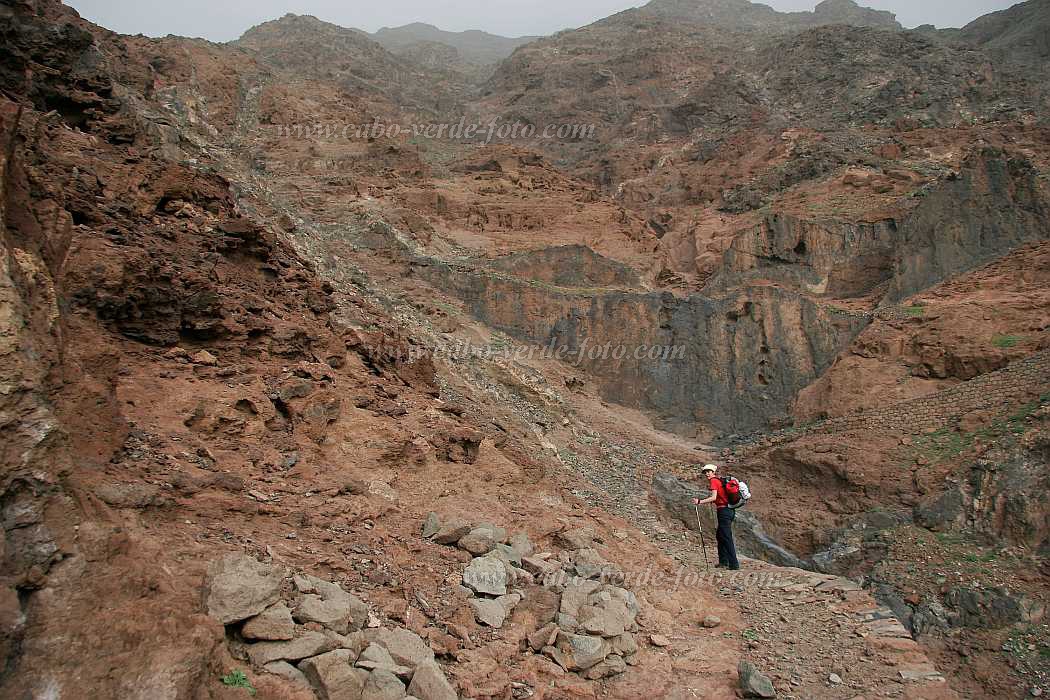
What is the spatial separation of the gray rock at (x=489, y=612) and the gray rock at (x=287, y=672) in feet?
5.89

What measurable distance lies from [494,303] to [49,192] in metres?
14.7

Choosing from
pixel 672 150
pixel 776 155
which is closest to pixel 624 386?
pixel 776 155

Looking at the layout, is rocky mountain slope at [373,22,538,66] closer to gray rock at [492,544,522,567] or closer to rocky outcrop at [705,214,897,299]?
rocky outcrop at [705,214,897,299]

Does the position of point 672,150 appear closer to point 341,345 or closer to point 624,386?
point 624,386

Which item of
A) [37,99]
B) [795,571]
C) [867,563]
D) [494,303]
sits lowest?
[867,563]

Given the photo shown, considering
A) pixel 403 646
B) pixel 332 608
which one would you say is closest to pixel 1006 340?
pixel 403 646

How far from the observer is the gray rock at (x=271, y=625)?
3416mm

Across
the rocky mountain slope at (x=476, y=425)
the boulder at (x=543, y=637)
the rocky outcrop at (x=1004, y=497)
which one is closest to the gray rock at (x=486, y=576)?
the rocky mountain slope at (x=476, y=425)

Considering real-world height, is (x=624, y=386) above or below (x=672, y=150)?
below

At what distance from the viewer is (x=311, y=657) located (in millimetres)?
3451

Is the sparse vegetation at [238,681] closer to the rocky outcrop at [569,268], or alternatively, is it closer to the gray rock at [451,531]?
the gray rock at [451,531]

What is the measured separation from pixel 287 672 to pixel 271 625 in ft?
0.98

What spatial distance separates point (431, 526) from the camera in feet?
19.4

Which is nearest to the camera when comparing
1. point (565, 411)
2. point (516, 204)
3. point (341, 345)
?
point (341, 345)
